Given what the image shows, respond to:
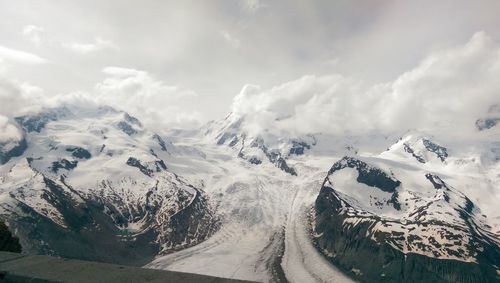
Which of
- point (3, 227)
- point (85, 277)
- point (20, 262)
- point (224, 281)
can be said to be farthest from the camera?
point (3, 227)

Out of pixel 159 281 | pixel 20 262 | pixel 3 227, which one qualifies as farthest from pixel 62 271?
pixel 3 227

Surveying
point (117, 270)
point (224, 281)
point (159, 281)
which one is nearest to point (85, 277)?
point (117, 270)

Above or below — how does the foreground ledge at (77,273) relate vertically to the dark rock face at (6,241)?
above

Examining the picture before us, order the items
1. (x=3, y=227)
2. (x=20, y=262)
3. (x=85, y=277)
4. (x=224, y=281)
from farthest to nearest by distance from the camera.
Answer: (x=3, y=227) < (x=20, y=262) < (x=85, y=277) < (x=224, y=281)

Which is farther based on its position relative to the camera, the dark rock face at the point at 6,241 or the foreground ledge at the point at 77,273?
the dark rock face at the point at 6,241

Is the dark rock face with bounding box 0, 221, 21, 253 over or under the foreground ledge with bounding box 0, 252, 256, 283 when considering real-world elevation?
under

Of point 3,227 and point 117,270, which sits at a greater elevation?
point 117,270

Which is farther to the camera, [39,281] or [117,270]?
[117,270]

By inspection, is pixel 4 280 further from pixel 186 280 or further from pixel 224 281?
pixel 224 281

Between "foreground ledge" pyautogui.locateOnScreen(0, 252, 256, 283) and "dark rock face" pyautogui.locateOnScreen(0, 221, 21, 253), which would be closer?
"foreground ledge" pyautogui.locateOnScreen(0, 252, 256, 283)

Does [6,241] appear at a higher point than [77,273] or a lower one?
lower

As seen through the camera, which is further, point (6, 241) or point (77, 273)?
point (6, 241)
